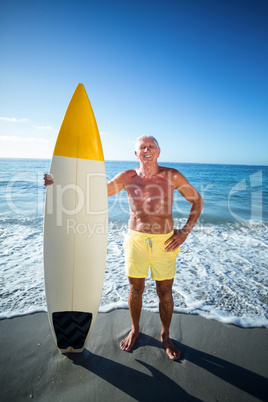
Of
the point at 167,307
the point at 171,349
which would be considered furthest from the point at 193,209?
the point at 171,349

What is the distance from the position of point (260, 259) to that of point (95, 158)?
4.22m

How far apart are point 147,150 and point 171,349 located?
2007 mm

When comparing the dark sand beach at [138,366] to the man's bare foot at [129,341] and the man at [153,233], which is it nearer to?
the man's bare foot at [129,341]

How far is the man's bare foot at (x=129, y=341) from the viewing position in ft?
7.07

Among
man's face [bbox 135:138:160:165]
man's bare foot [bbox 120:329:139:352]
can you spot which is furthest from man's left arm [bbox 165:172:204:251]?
man's bare foot [bbox 120:329:139:352]

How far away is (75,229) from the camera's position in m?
2.22

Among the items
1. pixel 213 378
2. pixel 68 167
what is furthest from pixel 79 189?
→ pixel 213 378

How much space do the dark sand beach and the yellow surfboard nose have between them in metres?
2.01

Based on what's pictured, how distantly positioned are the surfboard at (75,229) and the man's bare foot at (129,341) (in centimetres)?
38

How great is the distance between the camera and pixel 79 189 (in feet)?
7.34

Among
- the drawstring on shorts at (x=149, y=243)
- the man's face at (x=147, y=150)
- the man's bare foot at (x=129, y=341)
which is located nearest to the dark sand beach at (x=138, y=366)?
the man's bare foot at (x=129, y=341)

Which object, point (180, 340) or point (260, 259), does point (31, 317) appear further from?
point (260, 259)

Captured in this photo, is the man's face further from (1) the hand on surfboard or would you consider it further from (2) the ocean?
(2) the ocean

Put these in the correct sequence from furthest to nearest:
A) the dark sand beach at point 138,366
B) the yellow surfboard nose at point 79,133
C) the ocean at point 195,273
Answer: the ocean at point 195,273, the yellow surfboard nose at point 79,133, the dark sand beach at point 138,366
